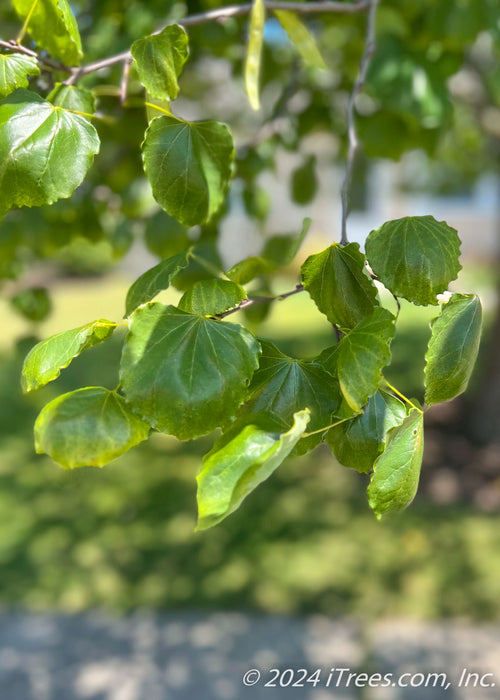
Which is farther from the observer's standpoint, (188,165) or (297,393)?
(188,165)

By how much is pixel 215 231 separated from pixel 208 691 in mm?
1612

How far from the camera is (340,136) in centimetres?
206

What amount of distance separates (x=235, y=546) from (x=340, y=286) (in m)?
2.62

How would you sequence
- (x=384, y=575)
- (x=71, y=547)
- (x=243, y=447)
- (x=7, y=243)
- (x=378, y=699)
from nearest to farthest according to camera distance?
(x=243, y=447), (x=7, y=243), (x=378, y=699), (x=384, y=575), (x=71, y=547)

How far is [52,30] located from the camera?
35.1 inches

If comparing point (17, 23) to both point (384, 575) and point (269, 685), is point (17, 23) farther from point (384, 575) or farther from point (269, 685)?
point (384, 575)

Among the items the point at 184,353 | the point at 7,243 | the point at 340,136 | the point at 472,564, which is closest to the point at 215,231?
the point at 7,243

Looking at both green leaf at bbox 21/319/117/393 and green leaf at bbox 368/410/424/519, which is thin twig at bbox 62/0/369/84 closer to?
green leaf at bbox 21/319/117/393

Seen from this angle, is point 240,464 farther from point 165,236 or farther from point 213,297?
point 165,236

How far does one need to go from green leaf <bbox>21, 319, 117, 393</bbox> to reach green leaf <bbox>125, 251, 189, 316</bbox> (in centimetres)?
8

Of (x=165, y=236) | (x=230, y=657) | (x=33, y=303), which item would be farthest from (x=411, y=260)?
(x=230, y=657)

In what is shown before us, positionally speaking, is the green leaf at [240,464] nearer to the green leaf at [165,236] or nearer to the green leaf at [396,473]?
the green leaf at [396,473]

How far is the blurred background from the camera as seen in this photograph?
5.19 feet

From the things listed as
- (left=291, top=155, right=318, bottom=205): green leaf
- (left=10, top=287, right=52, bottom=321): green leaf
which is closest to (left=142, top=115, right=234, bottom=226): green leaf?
(left=10, top=287, right=52, bottom=321): green leaf
